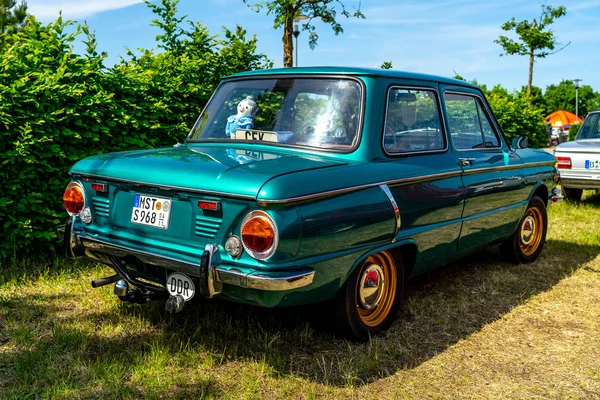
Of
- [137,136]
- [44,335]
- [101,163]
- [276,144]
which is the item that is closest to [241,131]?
[276,144]

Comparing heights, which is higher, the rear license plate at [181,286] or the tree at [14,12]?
the tree at [14,12]

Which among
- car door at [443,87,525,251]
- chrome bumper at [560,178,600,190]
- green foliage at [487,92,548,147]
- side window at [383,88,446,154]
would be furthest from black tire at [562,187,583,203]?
side window at [383,88,446,154]

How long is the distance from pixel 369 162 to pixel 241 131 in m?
0.98

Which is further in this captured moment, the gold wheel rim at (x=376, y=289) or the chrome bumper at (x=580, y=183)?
the chrome bumper at (x=580, y=183)

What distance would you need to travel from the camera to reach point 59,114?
5.43 meters

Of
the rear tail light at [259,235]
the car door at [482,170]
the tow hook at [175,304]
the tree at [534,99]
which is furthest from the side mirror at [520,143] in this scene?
the tree at [534,99]

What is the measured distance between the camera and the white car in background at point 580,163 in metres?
9.20

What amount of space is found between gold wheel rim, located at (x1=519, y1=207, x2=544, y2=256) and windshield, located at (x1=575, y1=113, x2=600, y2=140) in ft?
15.5

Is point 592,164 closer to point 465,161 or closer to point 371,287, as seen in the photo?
point 465,161

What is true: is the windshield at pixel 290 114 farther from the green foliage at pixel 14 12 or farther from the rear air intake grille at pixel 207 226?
the green foliage at pixel 14 12

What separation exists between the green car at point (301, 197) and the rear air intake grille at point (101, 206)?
1 cm

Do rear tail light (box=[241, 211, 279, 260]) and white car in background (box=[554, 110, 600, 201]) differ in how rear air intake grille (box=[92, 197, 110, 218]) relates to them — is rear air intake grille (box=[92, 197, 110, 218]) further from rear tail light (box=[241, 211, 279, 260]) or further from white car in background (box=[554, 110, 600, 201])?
white car in background (box=[554, 110, 600, 201])

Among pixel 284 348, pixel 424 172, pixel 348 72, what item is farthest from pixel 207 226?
pixel 424 172

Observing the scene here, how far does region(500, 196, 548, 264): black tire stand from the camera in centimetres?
596
